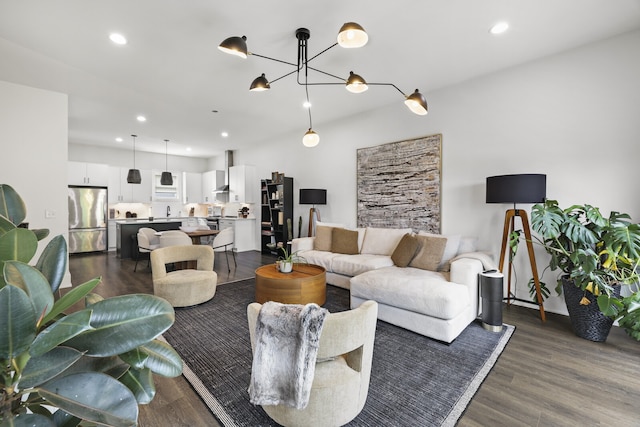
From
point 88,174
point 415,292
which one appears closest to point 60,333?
point 415,292

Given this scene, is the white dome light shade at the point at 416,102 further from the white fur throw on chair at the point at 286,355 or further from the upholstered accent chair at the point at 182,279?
the upholstered accent chair at the point at 182,279

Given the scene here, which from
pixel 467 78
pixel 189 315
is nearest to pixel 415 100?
pixel 467 78

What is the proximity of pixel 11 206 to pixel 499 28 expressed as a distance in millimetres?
3720

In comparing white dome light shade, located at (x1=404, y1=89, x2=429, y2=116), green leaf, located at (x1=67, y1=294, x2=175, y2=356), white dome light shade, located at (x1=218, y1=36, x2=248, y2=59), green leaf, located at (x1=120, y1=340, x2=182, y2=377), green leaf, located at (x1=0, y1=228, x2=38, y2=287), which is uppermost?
white dome light shade, located at (x1=218, y1=36, x2=248, y2=59)

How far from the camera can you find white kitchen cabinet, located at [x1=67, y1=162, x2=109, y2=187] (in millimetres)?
6859

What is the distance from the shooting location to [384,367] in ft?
7.14

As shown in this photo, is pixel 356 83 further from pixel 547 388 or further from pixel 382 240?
pixel 547 388

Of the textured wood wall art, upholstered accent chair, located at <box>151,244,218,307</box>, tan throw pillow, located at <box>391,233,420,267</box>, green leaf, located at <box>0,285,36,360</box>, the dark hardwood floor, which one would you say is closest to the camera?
green leaf, located at <box>0,285,36,360</box>

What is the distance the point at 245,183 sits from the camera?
25.0 ft

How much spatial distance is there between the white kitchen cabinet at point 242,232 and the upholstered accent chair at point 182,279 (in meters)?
3.50

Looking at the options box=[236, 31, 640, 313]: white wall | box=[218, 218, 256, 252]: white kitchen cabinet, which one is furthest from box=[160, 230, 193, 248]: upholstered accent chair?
box=[236, 31, 640, 313]: white wall

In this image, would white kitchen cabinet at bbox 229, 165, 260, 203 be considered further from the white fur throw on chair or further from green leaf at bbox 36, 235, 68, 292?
green leaf at bbox 36, 235, 68, 292

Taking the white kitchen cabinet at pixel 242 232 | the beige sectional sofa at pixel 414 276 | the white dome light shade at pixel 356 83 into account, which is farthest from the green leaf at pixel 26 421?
the white kitchen cabinet at pixel 242 232

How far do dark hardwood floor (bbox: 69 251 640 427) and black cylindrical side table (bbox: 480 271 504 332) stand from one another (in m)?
0.19
